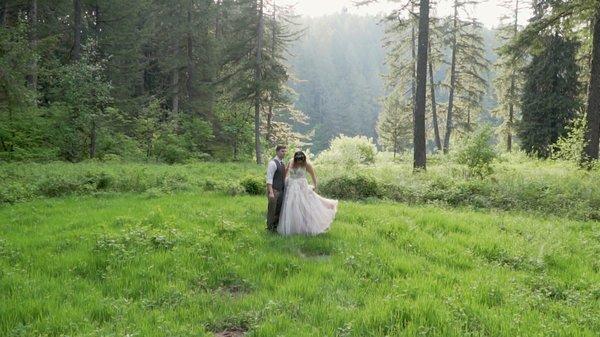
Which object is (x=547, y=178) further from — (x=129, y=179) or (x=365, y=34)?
(x=365, y=34)

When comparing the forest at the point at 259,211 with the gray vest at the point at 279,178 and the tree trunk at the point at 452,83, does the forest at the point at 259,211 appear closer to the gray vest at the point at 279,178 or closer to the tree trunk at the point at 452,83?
the gray vest at the point at 279,178

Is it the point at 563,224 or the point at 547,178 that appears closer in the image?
the point at 563,224

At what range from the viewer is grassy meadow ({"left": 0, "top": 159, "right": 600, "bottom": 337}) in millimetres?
5191

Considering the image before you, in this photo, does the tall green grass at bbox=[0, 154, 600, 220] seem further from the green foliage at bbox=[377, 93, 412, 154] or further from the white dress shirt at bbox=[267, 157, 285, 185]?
the green foliage at bbox=[377, 93, 412, 154]

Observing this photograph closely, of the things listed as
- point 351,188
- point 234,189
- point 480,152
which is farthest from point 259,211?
point 480,152

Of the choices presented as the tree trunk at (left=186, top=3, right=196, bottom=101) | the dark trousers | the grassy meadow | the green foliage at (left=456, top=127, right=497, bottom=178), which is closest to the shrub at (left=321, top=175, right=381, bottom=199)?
the grassy meadow

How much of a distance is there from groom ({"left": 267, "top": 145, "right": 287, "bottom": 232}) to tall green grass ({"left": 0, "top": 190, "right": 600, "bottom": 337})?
2.06 feet

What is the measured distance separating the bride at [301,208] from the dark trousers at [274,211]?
215 millimetres

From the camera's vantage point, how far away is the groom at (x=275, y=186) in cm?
984

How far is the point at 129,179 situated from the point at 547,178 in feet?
50.6

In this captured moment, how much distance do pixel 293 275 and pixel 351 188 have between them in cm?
887

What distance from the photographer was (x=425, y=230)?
9867 mm

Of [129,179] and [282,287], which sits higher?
[129,179]

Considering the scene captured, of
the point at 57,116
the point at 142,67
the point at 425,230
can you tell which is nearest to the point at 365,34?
the point at 142,67
